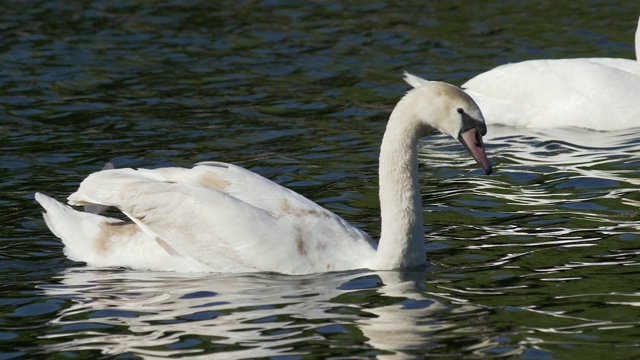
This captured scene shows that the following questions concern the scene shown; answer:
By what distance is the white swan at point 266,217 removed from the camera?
8.80 metres

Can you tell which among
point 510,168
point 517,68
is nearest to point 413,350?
point 510,168

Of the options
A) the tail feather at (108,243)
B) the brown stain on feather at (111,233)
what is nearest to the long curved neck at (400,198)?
the tail feather at (108,243)

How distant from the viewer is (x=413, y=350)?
7.16m

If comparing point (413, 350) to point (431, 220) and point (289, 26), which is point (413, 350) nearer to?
point (431, 220)

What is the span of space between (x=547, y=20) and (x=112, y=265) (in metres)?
10.4

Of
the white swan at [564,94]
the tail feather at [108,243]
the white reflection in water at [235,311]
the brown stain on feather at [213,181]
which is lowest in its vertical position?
the white reflection in water at [235,311]

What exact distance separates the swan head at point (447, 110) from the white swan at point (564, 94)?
5.07m

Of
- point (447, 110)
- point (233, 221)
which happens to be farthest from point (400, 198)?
point (233, 221)

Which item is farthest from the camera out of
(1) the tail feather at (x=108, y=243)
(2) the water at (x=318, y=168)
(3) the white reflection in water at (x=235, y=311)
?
(1) the tail feather at (x=108, y=243)

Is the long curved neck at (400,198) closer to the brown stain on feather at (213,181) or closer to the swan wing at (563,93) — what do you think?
the brown stain on feather at (213,181)

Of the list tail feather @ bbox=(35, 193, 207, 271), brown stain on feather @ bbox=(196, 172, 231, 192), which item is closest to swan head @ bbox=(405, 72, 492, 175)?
brown stain on feather @ bbox=(196, 172, 231, 192)

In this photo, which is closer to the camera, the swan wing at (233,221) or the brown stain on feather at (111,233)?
the swan wing at (233,221)

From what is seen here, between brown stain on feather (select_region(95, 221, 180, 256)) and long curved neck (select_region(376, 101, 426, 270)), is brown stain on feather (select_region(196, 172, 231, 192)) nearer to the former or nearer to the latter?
brown stain on feather (select_region(95, 221, 180, 256))

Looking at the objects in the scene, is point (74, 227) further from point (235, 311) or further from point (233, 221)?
point (235, 311)
